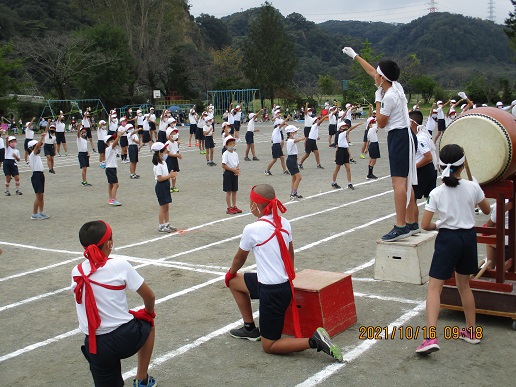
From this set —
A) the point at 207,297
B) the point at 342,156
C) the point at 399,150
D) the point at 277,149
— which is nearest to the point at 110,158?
the point at 277,149

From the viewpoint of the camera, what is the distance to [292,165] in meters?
16.5

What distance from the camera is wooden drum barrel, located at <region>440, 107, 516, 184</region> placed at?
6953mm

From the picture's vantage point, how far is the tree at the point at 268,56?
215 feet

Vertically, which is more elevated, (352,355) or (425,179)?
(425,179)

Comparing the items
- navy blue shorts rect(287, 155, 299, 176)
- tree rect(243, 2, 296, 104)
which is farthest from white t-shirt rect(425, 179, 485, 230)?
tree rect(243, 2, 296, 104)

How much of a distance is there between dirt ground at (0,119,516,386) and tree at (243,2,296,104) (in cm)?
4861

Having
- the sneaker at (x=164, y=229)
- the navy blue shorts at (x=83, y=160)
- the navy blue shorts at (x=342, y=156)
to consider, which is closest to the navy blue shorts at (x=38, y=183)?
the sneaker at (x=164, y=229)

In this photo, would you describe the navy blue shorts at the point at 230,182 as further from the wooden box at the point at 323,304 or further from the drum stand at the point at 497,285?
the drum stand at the point at 497,285

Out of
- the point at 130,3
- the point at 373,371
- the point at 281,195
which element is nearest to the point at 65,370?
the point at 373,371

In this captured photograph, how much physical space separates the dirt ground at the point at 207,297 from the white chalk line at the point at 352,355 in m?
0.02

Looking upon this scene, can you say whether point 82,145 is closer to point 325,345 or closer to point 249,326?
point 249,326

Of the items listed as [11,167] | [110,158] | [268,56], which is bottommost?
[11,167]

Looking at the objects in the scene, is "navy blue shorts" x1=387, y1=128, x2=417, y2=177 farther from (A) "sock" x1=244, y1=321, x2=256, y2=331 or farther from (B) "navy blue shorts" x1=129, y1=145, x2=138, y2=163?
(B) "navy blue shorts" x1=129, y1=145, x2=138, y2=163

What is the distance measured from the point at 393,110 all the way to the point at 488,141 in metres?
1.31
